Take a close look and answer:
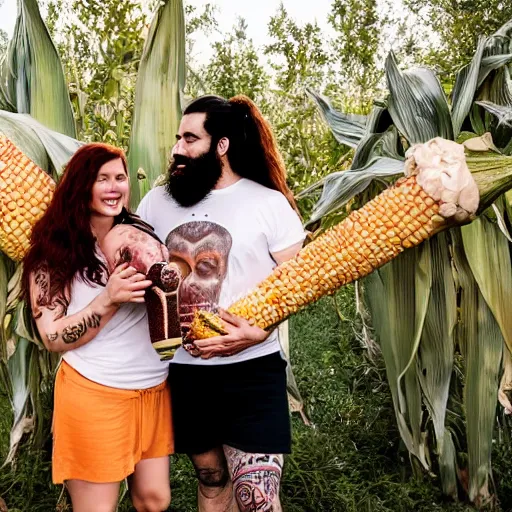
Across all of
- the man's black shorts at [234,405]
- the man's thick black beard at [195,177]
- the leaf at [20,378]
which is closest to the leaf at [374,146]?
the man's thick black beard at [195,177]

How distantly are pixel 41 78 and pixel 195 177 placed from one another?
0.56 m

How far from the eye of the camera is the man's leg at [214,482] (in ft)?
5.75

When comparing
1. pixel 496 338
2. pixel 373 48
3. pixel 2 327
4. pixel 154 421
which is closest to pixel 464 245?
pixel 496 338

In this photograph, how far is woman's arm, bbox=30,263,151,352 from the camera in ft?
4.48

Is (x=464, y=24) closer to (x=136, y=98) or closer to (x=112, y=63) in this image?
(x=112, y=63)

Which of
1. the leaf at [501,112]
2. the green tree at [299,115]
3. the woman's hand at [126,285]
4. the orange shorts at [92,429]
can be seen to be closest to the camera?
the woman's hand at [126,285]

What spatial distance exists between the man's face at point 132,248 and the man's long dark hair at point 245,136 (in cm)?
30

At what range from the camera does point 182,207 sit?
1.59 metres

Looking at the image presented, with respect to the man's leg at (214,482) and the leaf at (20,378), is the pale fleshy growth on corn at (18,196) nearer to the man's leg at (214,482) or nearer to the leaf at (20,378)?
the leaf at (20,378)

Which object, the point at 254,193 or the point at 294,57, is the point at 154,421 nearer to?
the point at 254,193

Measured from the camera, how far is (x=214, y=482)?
1.77 meters

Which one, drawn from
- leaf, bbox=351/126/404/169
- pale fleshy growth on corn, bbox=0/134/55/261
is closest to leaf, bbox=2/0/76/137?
pale fleshy growth on corn, bbox=0/134/55/261

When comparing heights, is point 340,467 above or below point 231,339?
below

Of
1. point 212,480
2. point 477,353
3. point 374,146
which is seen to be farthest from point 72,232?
point 477,353
